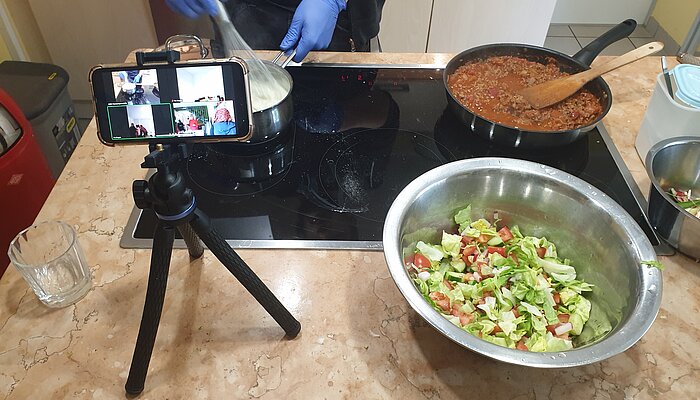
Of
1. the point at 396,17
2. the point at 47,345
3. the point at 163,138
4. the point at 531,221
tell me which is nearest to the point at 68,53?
the point at 396,17

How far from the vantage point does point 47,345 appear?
82cm

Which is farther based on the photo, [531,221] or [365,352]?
[531,221]

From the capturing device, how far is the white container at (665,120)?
1084mm

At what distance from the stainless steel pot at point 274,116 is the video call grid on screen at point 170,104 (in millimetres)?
441

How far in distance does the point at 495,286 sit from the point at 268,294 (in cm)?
35

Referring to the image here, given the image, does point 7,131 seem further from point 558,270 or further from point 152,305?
point 558,270

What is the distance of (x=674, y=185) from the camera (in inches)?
42.1

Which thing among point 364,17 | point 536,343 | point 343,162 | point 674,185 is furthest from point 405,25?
point 536,343

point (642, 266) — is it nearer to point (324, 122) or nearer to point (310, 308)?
point (310, 308)

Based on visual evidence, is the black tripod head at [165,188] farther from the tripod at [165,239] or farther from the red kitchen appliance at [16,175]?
the red kitchen appliance at [16,175]

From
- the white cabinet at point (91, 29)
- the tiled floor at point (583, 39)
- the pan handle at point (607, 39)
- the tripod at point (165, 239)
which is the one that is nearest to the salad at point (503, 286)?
the tripod at point (165, 239)

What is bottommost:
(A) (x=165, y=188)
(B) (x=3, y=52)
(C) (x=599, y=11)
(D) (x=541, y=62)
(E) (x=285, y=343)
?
(C) (x=599, y=11)

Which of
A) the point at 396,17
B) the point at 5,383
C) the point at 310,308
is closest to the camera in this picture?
the point at 5,383

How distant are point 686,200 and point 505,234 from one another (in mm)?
384
